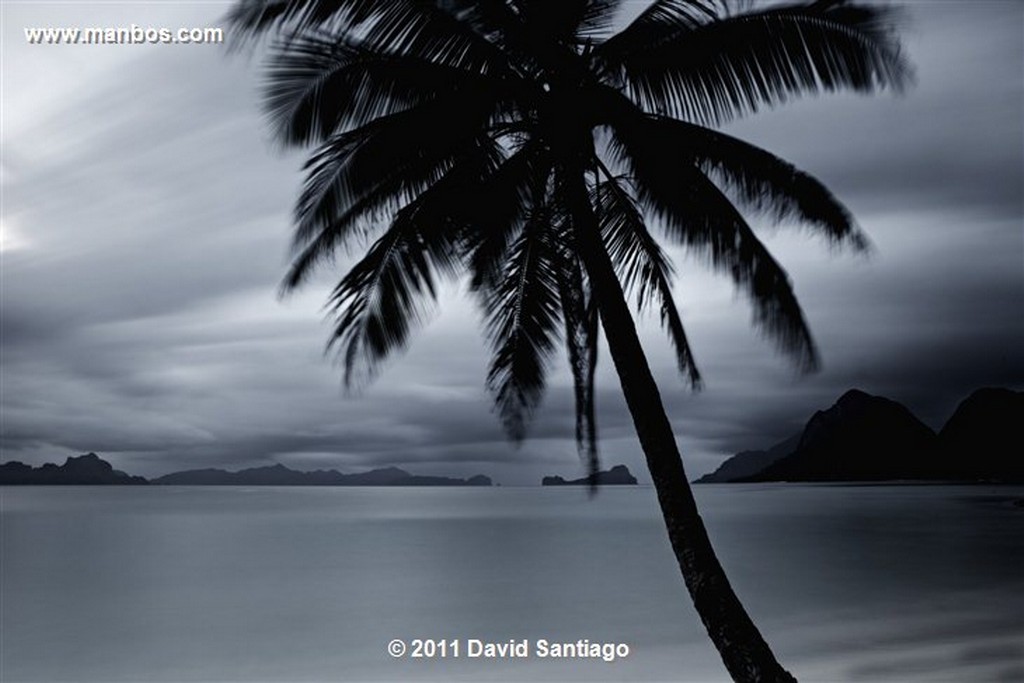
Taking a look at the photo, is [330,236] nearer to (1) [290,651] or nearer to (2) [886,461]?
(1) [290,651]

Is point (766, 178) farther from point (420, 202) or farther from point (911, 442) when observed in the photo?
point (911, 442)

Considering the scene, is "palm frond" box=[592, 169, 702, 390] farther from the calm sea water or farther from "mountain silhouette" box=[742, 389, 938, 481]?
"mountain silhouette" box=[742, 389, 938, 481]

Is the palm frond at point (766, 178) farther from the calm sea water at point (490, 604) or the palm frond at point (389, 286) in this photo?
the calm sea water at point (490, 604)

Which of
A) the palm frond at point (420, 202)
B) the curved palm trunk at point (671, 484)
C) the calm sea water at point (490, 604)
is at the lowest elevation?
the calm sea water at point (490, 604)

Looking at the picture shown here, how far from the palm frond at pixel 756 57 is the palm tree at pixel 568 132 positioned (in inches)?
0.4

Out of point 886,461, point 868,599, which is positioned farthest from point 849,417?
point 868,599

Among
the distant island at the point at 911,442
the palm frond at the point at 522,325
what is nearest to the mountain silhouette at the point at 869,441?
the distant island at the point at 911,442

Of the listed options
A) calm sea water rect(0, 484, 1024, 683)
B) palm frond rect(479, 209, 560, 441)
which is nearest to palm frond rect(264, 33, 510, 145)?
palm frond rect(479, 209, 560, 441)

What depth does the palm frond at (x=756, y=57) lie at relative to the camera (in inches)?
210

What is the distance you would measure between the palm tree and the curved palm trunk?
1 cm

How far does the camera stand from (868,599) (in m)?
18.5

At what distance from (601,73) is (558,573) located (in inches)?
858

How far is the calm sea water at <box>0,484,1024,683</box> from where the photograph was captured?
12930mm

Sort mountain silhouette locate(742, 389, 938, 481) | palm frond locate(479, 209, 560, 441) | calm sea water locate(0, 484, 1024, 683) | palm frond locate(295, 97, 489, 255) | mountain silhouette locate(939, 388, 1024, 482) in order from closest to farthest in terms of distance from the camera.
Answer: palm frond locate(295, 97, 489, 255) < palm frond locate(479, 209, 560, 441) < calm sea water locate(0, 484, 1024, 683) < mountain silhouette locate(939, 388, 1024, 482) < mountain silhouette locate(742, 389, 938, 481)
